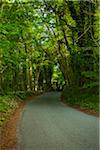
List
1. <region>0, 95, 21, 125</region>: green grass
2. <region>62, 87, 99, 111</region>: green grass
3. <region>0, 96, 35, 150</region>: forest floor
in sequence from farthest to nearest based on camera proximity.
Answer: <region>62, 87, 99, 111</region>: green grass < <region>0, 95, 21, 125</region>: green grass < <region>0, 96, 35, 150</region>: forest floor

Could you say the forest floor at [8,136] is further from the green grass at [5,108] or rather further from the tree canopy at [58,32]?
the tree canopy at [58,32]

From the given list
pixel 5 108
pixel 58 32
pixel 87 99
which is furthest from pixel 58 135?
pixel 58 32

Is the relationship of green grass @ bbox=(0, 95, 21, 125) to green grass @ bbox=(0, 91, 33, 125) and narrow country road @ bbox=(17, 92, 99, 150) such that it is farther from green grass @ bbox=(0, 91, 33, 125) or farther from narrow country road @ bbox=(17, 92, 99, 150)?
narrow country road @ bbox=(17, 92, 99, 150)

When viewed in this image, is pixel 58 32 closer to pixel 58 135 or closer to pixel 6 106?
pixel 6 106

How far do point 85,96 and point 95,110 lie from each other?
6.39 metres

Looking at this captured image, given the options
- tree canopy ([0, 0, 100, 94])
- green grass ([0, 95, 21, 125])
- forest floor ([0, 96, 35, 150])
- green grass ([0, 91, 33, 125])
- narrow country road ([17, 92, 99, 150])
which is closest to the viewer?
narrow country road ([17, 92, 99, 150])

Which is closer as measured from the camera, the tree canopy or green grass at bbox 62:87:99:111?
green grass at bbox 62:87:99:111

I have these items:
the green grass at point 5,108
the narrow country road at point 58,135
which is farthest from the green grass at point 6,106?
the narrow country road at point 58,135

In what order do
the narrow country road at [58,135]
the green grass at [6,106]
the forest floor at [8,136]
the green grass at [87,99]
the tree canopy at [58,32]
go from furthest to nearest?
the tree canopy at [58,32]
the green grass at [87,99]
the green grass at [6,106]
the forest floor at [8,136]
the narrow country road at [58,135]

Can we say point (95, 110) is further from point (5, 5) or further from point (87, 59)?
point (5, 5)

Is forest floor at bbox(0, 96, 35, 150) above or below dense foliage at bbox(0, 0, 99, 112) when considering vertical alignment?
below

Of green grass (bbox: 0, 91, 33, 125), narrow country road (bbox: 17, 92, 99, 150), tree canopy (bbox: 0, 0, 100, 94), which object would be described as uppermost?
tree canopy (bbox: 0, 0, 100, 94)

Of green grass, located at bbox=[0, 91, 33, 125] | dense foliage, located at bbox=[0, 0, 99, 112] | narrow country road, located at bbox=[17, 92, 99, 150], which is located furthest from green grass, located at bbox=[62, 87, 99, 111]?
narrow country road, located at bbox=[17, 92, 99, 150]

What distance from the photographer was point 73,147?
10047 mm
